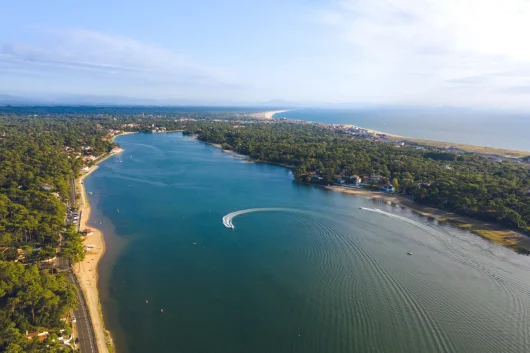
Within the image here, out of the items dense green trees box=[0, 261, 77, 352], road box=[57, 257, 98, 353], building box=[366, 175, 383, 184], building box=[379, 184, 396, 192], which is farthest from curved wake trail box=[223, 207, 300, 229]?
building box=[366, 175, 383, 184]

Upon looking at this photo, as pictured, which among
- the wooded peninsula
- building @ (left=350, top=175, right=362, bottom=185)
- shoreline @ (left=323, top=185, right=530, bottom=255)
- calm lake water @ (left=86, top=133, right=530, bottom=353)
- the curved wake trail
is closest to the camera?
the wooded peninsula

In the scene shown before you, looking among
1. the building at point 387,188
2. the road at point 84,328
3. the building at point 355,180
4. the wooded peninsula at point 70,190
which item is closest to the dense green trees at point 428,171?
the wooded peninsula at point 70,190

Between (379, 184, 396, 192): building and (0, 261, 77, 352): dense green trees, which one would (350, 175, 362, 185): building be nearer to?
(379, 184, 396, 192): building

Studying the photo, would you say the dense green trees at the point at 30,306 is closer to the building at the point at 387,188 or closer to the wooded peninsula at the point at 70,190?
the wooded peninsula at the point at 70,190

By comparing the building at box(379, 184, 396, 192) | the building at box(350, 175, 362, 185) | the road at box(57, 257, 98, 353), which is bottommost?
the road at box(57, 257, 98, 353)

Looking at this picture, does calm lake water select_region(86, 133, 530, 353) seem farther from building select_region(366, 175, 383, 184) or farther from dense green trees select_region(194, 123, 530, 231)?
building select_region(366, 175, 383, 184)

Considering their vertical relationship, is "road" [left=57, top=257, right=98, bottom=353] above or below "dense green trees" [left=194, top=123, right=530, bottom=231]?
below

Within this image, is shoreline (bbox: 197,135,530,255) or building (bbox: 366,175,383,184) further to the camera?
building (bbox: 366,175,383,184)

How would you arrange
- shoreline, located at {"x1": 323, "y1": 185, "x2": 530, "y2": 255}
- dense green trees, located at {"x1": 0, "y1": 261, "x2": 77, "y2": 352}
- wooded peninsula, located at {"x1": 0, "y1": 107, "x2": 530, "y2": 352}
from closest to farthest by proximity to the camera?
dense green trees, located at {"x1": 0, "y1": 261, "x2": 77, "y2": 352}, wooded peninsula, located at {"x1": 0, "y1": 107, "x2": 530, "y2": 352}, shoreline, located at {"x1": 323, "y1": 185, "x2": 530, "y2": 255}

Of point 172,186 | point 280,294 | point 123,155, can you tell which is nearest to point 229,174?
point 172,186
